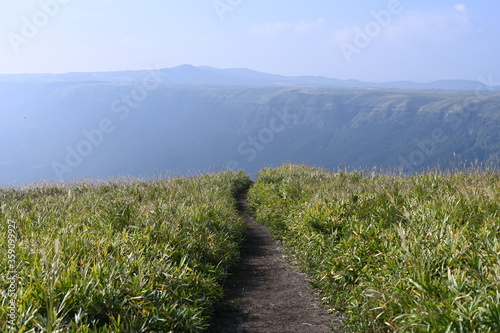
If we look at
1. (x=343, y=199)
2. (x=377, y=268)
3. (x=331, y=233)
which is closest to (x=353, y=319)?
(x=377, y=268)

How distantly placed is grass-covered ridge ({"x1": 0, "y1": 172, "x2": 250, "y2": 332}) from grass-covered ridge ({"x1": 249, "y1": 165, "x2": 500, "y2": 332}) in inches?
67.3

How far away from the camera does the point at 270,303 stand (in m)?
6.04

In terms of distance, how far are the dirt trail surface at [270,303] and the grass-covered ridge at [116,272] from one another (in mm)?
315

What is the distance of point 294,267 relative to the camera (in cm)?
777

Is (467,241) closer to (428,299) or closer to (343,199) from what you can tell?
(428,299)

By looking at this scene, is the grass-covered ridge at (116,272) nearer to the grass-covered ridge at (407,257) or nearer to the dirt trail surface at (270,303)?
the dirt trail surface at (270,303)

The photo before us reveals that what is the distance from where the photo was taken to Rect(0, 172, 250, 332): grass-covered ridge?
12.1 feet

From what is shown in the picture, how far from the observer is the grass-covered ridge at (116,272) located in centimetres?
369
